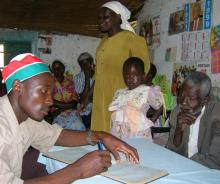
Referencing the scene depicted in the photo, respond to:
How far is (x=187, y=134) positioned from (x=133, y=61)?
105cm

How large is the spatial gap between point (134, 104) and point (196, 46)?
122 cm

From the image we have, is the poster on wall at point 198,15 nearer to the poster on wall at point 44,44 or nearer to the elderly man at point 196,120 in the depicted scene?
the elderly man at point 196,120

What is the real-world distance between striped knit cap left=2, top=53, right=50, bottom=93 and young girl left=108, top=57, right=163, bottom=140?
1.38m

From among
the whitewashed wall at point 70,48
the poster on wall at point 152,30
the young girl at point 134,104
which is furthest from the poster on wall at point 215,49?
the whitewashed wall at point 70,48

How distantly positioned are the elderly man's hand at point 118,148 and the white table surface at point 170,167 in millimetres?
55

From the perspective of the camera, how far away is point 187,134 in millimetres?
2061

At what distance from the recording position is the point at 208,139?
1.93 m

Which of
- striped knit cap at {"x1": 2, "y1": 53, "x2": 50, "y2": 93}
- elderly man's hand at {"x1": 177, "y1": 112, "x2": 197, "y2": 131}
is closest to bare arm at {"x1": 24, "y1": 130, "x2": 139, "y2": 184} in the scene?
striped knit cap at {"x1": 2, "y1": 53, "x2": 50, "y2": 93}

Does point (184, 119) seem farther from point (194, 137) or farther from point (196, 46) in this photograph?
point (196, 46)

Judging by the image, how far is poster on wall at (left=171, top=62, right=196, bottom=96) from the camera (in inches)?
144

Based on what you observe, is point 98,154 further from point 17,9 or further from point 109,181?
point 17,9

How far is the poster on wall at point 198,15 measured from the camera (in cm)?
333

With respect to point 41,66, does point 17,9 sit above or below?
above

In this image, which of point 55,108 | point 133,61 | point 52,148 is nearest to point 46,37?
point 55,108
